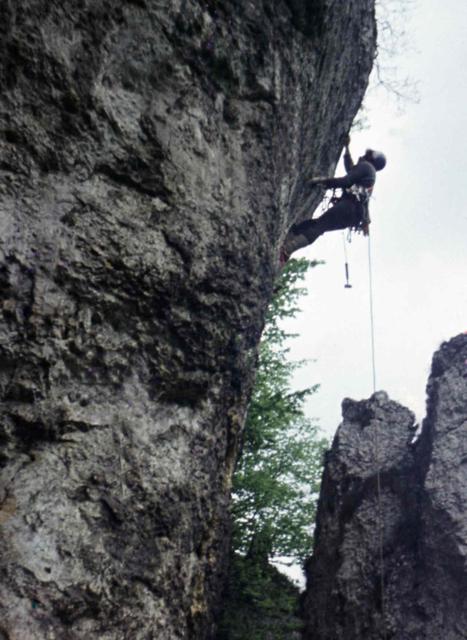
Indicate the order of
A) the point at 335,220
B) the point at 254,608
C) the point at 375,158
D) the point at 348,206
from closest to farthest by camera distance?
the point at 254,608
the point at 348,206
the point at 335,220
the point at 375,158

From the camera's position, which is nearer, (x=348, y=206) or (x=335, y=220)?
(x=348, y=206)

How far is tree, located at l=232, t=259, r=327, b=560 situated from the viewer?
10133mm

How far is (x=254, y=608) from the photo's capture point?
29.3 feet

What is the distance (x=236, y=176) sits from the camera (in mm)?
5781

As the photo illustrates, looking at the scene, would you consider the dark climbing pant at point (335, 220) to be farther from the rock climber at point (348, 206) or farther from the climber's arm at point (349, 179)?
the climber's arm at point (349, 179)

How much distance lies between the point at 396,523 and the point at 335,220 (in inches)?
188

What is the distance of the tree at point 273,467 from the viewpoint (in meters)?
10.1

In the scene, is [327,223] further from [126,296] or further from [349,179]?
[126,296]

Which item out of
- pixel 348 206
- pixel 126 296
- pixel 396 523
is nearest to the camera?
pixel 126 296

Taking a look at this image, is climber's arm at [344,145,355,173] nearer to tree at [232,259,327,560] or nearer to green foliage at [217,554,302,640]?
tree at [232,259,327,560]

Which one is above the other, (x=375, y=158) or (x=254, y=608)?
(x=375, y=158)

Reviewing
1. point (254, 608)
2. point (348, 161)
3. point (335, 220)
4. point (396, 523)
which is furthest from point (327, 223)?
point (254, 608)

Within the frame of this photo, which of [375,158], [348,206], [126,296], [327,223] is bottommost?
[126,296]

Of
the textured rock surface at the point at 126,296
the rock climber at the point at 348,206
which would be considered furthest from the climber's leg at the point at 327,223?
the textured rock surface at the point at 126,296
